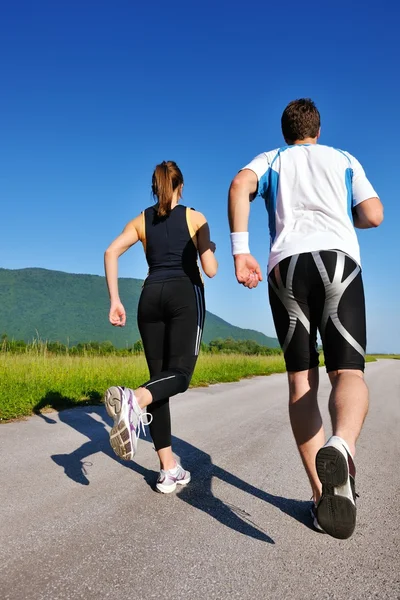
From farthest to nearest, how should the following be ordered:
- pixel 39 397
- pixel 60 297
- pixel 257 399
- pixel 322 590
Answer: pixel 60 297 → pixel 257 399 → pixel 39 397 → pixel 322 590

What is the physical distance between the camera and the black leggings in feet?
10.4

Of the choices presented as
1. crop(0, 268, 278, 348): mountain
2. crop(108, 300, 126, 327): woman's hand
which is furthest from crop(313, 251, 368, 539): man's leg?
crop(0, 268, 278, 348): mountain

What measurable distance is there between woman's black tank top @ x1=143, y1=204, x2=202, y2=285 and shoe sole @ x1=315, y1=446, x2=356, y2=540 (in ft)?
Answer: 5.63

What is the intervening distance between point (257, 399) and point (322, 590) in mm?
6792

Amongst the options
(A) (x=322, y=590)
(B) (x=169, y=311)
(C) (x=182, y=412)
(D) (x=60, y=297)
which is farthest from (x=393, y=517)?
(D) (x=60, y=297)

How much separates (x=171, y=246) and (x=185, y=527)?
5.65 ft

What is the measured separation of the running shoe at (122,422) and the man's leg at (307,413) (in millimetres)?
848

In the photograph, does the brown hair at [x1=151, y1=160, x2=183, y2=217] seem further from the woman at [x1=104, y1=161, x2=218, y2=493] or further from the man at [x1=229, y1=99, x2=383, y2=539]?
the man at [x1=229, y1=99, x2=383, y2=539]

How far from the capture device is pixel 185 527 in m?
2.38

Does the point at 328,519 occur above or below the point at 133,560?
above

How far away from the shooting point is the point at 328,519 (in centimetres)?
179

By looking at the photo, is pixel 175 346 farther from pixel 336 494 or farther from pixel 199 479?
pixel 336 494

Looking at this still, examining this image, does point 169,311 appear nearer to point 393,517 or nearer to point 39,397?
point 393,517

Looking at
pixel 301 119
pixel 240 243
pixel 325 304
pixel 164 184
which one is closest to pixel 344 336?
pixel 325 304
